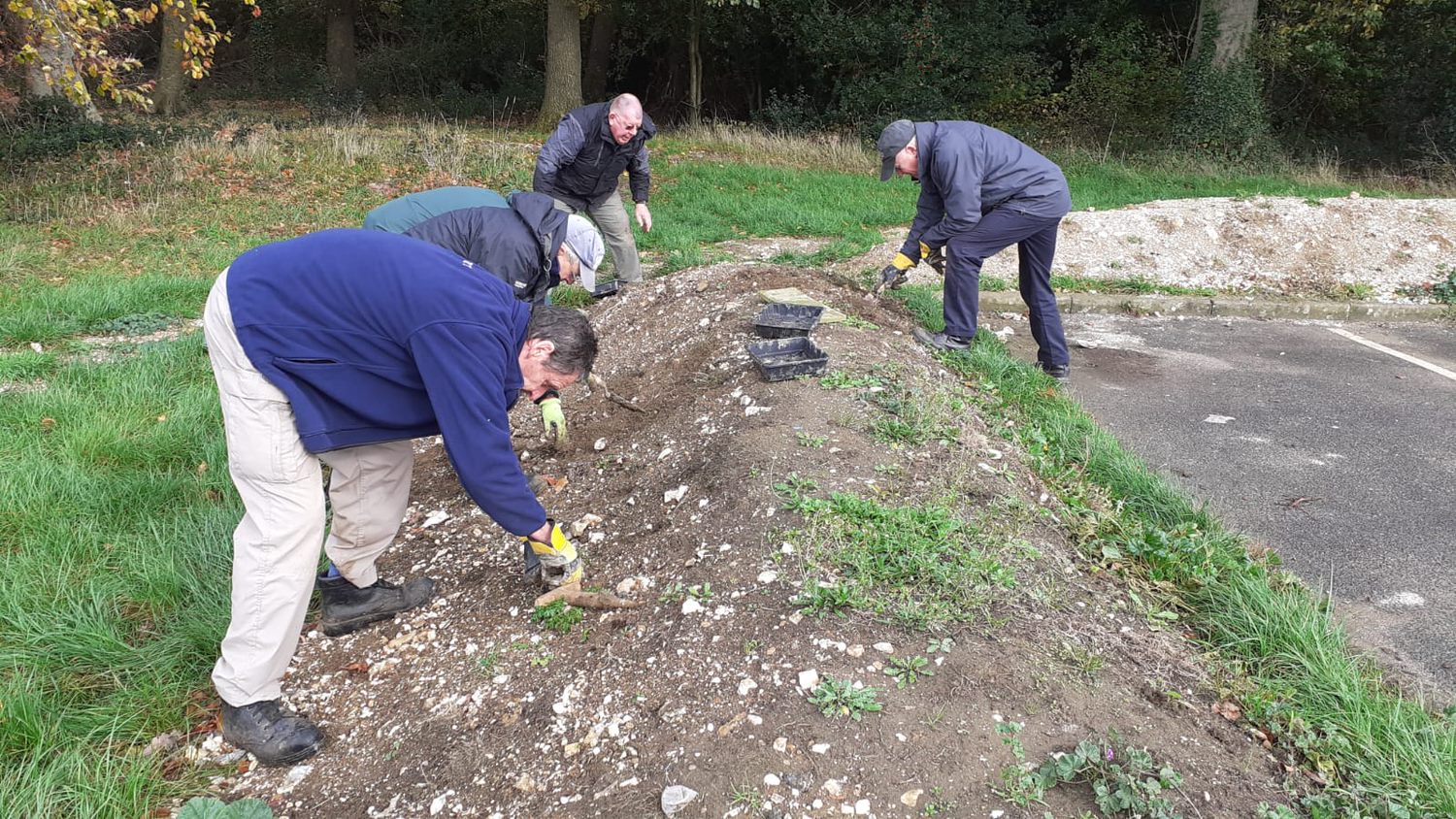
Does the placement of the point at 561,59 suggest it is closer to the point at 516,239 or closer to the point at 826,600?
the point at 516,239

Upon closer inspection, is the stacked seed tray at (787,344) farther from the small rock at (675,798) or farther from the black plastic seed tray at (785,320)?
the small rock at (675,798)

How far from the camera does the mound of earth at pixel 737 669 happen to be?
7.90 feet

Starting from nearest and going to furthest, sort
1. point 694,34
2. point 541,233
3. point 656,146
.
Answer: point 541,233 < point 656,146 < point 694,34

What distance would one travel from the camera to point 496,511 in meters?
2.61

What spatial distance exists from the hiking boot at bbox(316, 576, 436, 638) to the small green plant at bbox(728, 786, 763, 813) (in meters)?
1.57

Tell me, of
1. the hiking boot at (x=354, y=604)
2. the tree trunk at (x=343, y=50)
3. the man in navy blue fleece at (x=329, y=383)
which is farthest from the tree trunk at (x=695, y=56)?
the man in navy blue fleece at (x=329, y=383)

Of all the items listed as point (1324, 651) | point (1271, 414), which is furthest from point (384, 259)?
point (1271, 414)

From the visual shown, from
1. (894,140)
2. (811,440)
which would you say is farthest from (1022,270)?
(811,440)

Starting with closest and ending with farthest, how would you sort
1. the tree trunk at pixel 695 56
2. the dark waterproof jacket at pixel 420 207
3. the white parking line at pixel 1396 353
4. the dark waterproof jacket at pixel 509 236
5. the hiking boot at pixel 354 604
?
the hiking boot at pixel 354 604 → the dark waterproof jacket at pixel 509 236 → the dark waterproof jacket at pixel 420 207 → the white parking line at pixel 1396 353 → the tree trunk at pixel 695 56

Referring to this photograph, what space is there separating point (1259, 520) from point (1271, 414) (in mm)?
1655

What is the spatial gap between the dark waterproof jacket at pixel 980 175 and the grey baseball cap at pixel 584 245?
224cm

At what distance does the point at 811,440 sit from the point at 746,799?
5.99ft

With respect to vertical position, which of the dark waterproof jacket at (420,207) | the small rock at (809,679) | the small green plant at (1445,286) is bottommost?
the small rock at (809,679)

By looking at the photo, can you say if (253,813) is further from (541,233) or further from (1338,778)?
(1338,778)
